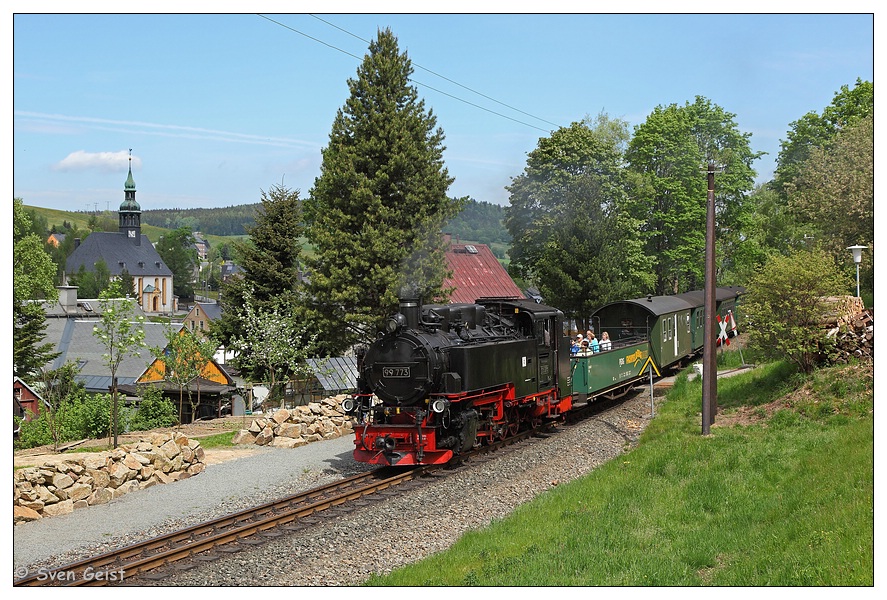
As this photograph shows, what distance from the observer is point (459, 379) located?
14836 millimetres

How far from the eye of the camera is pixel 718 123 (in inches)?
1622

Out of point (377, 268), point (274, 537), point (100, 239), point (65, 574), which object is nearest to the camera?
point (65, 574)

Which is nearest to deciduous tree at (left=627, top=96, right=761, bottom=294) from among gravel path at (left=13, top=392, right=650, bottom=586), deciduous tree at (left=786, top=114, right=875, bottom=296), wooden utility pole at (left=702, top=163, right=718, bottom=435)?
deciduous tree at (left=786, top=114, right=875, bottom=296)

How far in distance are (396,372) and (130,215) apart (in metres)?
122

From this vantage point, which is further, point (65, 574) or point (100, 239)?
point (100, 239)

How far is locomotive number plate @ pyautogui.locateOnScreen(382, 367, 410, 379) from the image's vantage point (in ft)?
49.2

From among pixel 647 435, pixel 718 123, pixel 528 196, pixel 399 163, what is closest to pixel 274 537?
pixel 647 435

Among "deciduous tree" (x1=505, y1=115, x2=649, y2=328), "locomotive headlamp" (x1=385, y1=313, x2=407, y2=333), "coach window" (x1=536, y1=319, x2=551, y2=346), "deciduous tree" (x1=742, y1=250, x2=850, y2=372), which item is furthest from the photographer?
"deciduous tree" (x1=505, y1=115, x2=649, y2=328)

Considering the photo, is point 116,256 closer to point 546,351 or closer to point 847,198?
point 546,351

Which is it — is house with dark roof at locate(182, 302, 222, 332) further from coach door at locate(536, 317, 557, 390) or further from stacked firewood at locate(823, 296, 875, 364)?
stacked firewood at locate(823, 296, 875, 364)

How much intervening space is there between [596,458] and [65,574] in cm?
1079

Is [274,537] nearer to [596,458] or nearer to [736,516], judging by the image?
[736,516]

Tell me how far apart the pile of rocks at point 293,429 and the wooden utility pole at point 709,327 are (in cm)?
905

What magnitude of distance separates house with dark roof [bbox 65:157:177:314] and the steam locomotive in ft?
356
